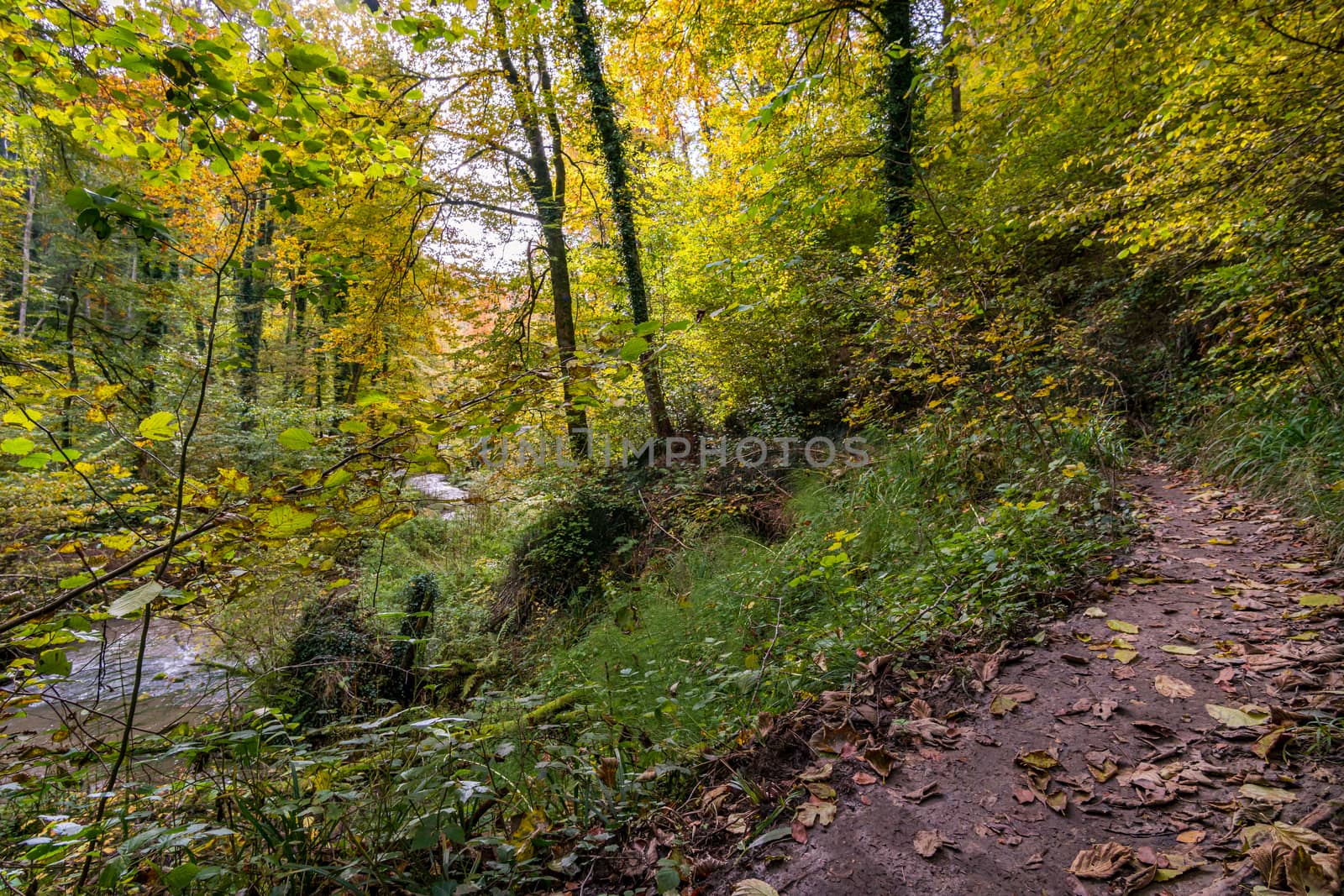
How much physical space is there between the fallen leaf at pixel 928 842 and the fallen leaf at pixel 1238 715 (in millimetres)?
1168

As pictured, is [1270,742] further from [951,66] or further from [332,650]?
[332,650]

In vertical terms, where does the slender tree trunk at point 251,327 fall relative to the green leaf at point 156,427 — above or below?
above

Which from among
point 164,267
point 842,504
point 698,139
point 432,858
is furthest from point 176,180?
point 698,139

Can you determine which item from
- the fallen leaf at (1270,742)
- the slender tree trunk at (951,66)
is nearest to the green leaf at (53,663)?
the fallen leaf at (1270,742)

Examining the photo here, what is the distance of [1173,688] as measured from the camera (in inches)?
80.8

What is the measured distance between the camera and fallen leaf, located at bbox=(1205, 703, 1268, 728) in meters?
1.79

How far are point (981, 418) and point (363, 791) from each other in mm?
5107

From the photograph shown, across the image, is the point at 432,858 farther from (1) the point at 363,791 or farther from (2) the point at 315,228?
(2) the point at 315,228

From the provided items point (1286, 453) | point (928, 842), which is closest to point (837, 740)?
point (928, 842)

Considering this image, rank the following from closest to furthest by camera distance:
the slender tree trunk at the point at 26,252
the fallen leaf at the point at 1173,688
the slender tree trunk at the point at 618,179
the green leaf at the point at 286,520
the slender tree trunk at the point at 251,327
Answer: the green leaf at the point at 286,520 < the fallen leaf at the point at 1173,688 < the slender tree trunk at the point at 618,179 < the slender tree trunk at the point at 251,327 < the slender tree trunk at the point at 26,252

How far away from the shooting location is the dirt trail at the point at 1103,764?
55.5 inches

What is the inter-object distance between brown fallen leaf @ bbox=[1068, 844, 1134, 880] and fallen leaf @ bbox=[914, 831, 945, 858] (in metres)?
0.32

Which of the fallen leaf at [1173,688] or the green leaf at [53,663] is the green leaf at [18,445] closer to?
the green leaf at [53,663]

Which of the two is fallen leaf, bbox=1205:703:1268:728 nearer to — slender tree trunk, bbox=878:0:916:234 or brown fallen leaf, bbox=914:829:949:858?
brown fallen leaf, bbox=914:829:949:858
